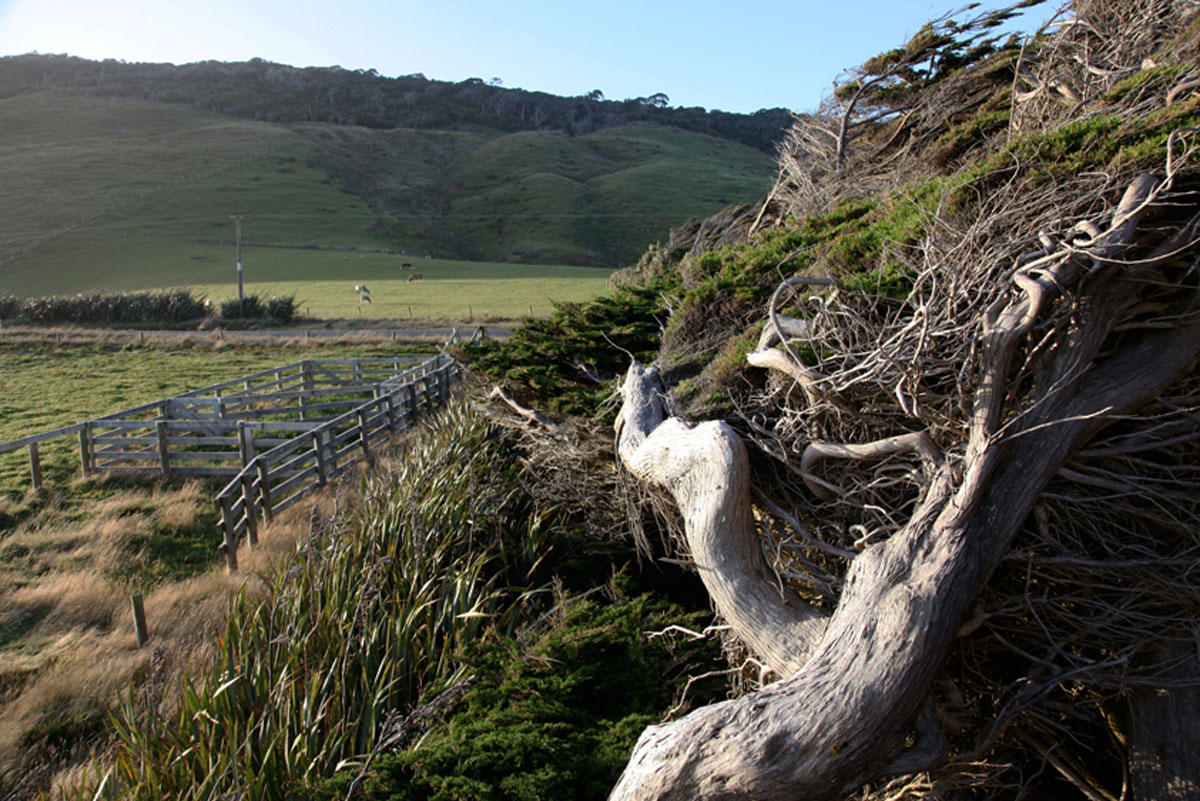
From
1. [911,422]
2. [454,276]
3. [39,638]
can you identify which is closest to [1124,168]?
[911,422]

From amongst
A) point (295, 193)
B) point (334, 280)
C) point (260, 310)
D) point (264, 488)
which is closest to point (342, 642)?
point (264, 488)

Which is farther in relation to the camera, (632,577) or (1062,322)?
(632,577)

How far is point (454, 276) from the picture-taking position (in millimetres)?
46281

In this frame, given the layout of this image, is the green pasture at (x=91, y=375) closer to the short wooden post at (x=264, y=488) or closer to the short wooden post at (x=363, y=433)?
the short wooden post at (x=264, y=488)

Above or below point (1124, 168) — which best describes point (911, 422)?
below

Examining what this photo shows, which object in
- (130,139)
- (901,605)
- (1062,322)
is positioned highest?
(130,139)

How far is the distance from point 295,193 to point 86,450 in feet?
221

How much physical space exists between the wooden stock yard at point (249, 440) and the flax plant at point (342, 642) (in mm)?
2499

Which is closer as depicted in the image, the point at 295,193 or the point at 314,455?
the point at 314,455

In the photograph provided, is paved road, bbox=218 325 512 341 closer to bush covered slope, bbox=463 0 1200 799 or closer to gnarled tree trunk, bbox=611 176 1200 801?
bush covered slope, bbox=463 0 1200 799

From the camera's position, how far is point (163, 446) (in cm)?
1108

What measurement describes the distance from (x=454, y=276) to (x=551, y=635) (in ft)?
143

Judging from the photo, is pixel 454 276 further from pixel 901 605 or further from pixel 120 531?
pixel 901 605

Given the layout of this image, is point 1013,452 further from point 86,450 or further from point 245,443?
point 86,450
